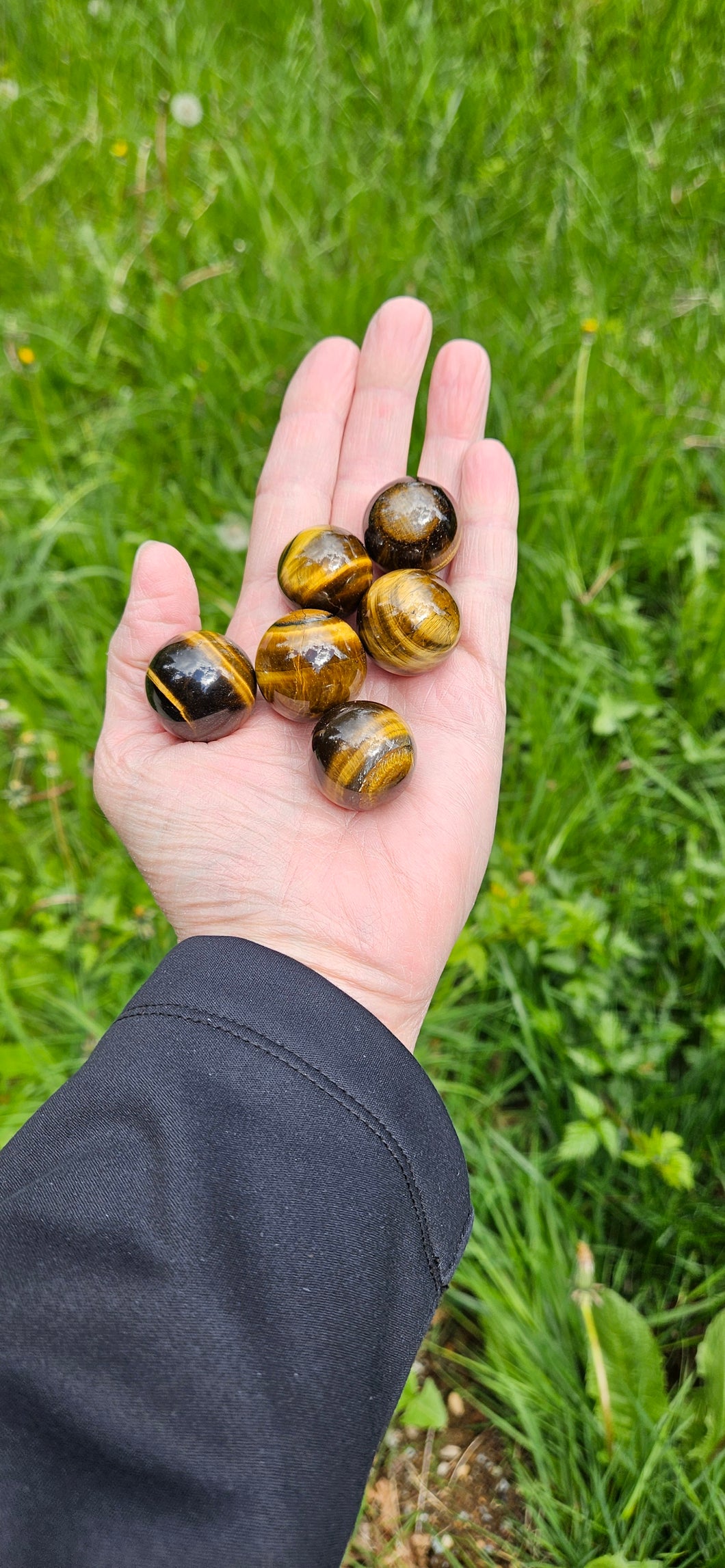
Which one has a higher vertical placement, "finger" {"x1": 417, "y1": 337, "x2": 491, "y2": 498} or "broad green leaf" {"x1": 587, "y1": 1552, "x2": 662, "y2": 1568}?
"finger" {"x1": 417, "y1": 337, "x2": 491, "y2": 498}

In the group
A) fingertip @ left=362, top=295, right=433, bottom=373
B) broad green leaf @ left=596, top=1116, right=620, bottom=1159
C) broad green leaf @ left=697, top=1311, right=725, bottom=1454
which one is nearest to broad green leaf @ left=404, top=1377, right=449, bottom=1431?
broad green leaf @ left=697, top=1311, right=725, bottom=1454

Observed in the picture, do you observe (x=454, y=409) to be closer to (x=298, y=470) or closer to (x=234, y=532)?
(x=298, y=470)

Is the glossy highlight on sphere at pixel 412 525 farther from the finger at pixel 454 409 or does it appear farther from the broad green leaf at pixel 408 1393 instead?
the broad green leaf at pixel 408 1393

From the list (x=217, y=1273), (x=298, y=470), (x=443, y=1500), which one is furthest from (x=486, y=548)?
(x=443, y=1500)

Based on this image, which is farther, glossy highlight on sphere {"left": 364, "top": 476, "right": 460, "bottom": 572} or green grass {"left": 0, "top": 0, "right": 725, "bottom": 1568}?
glossy highlight on sphere {"left": 364, "top": 476, "right": 460, "bottom": 572}

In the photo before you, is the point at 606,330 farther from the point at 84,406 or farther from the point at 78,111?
the point at 78,111

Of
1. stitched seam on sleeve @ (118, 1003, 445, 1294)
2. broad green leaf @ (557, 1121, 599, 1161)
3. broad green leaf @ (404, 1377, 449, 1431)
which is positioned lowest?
broad green leaf @ (404, 1377, 449, 1431)

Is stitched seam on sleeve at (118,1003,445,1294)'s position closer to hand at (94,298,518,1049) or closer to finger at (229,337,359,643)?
hand at (94,298,518,1049)
